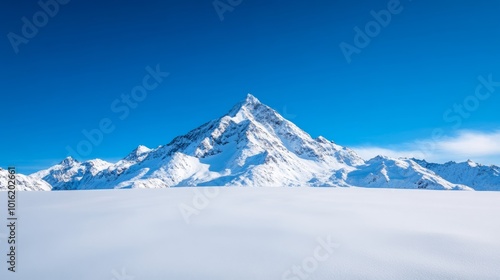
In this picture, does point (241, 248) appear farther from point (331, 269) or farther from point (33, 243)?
point (33, 243)

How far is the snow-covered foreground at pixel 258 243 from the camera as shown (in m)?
4.29

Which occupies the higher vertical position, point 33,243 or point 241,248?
point 33,243

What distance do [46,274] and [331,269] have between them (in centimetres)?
387

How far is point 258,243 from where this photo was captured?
5.31 m

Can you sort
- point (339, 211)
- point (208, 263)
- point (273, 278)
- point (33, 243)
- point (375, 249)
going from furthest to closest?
point (339, 211)
point (33, 243)
point (375, 249)
point (208, 263)
point (273, 278)

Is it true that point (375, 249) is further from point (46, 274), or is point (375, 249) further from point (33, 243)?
point (33, 243)

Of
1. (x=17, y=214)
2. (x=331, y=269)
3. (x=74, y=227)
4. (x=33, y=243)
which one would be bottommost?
(x=331, y=269)

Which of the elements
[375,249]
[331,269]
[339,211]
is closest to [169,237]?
[331,269]

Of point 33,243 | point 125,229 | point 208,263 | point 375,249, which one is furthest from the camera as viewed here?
point 125,229

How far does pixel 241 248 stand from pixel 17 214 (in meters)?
5.99

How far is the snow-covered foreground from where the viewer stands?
4.29 metres

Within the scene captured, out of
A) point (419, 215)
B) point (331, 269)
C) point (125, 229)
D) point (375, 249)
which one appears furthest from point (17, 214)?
point (419, 215)

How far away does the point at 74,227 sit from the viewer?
6.48 meters

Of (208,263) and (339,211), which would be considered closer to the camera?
(208,263)
